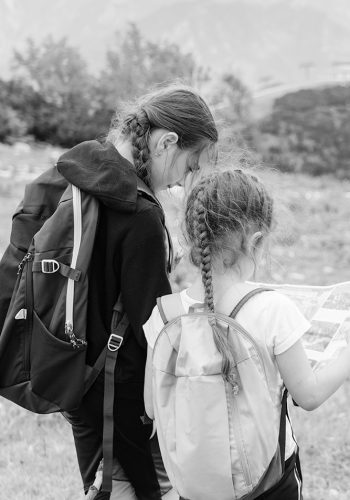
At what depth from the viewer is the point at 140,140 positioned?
2.00 meters

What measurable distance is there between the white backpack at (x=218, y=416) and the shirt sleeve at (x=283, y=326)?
0.05 meters

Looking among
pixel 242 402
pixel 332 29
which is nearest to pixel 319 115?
pixel 242 402

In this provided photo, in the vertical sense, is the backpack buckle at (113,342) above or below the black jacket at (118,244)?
below

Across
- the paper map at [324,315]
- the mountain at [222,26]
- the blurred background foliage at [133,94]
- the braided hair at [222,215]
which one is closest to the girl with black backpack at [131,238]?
the braided hair at [222,215]

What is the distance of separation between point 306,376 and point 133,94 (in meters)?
13.6

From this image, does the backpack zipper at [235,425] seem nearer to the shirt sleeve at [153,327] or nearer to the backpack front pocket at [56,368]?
the shirt sleeve at [153,327]

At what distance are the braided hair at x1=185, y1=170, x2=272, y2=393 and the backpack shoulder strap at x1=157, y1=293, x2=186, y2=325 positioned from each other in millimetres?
99

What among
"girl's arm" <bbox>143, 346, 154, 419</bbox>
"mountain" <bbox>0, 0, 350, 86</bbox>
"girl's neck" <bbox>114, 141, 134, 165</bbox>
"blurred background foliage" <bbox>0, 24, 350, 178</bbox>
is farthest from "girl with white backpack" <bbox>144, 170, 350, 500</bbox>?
"mountain" <bbox>0, 0, 350, 86</bbox>

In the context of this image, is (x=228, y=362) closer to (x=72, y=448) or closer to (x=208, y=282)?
(x=208, y=282)

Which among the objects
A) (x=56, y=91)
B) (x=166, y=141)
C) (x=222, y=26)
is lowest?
(x=222, y=26)

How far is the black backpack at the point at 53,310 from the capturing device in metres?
1.88

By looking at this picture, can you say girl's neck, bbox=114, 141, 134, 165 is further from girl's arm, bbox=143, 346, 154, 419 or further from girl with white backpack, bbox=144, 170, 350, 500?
girl's arm, bbox=143, 346, 154, 419

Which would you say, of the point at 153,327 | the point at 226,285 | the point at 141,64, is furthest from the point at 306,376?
the point at 141,64

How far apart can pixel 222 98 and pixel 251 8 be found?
137908 mm
